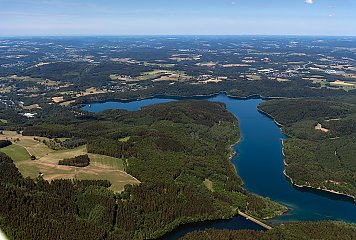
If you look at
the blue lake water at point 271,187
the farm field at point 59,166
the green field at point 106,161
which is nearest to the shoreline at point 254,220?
the blue lake water at point 271,187

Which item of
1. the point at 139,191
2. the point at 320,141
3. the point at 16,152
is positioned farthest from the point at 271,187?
the point at 16,152

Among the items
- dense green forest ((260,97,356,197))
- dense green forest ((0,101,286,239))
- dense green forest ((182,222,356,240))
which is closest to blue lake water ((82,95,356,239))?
dense green forest ((0,101,286,239))

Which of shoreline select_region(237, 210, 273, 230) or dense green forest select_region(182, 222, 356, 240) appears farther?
shoreline select_region(237, 210, 273, 230)

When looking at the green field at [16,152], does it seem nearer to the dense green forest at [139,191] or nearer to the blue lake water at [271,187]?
the dense green forest at [139,191]

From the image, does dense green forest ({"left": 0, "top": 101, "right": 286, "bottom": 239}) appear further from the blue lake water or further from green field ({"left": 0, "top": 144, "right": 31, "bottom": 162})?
green field ({"left": 0, "top": 144, "right": 31, "bottom": 162})

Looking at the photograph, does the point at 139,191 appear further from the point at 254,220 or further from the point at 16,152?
the point at 16,152

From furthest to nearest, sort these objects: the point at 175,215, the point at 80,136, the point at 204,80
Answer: the point at 204,80 < the point at 80,136 < the point at 175,215

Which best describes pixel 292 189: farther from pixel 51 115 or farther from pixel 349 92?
pixel 349 92

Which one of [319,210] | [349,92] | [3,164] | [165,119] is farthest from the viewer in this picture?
[349,92]

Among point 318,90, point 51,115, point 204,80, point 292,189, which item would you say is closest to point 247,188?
point 292,189
